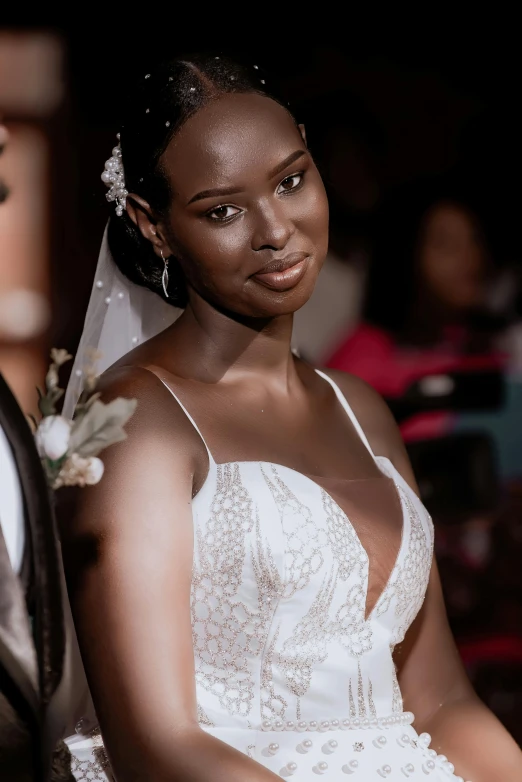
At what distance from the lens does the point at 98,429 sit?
1.21 m

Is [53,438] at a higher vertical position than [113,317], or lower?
lower

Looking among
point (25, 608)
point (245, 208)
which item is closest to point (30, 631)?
point (25, 608)

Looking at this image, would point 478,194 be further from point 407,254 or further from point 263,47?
point 263,47

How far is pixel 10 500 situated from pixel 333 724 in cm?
67

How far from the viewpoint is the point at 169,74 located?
1.66 m

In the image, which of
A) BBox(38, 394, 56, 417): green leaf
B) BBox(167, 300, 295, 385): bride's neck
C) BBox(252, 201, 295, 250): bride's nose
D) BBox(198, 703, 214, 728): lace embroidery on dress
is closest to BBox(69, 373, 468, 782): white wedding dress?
BBox(198, 703, 214, 728): lace embroidery on dress

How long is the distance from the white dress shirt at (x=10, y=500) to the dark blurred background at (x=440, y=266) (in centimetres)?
193

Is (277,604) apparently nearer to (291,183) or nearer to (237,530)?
(237,530)

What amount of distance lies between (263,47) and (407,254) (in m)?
0.72

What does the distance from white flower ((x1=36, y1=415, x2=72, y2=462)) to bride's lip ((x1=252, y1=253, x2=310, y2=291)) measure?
503 millimetres

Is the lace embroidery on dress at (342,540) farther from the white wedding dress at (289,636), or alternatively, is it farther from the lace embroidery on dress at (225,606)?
the lace embroidery on dress at (225,606)

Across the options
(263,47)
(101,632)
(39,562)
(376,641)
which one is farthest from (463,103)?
(39,562)

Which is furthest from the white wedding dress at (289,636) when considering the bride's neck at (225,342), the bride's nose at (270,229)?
the bride's nose at (270,229)

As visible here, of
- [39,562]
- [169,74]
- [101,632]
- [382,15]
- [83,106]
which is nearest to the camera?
[39,562]
